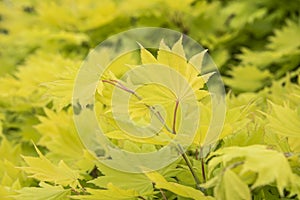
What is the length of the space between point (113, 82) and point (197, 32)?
3.76 feet

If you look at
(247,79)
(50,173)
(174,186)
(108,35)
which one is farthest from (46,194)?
(108,35)

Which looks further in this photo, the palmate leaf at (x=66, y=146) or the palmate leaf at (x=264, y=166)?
the palmate leaf at (x=66, y=146)

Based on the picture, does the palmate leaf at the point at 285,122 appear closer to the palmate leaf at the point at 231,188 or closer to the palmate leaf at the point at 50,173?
the palmate leaf at the point at 231,188

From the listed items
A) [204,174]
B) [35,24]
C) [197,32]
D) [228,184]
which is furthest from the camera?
[35,24]

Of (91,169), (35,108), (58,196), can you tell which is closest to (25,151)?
(35,108)

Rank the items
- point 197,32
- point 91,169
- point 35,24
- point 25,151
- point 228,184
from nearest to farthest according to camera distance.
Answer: point 228,184, point 91,169, point 25,151, point 197,32, point 35,24

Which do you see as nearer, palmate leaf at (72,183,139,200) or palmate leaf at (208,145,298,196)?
palmate leaf at (208,145,298,196)

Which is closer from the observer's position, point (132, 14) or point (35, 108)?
point (35, 108)

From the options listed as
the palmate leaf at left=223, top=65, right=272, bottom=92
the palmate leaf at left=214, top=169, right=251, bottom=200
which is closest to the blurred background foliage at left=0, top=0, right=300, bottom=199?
the palmate leaf at left=223, top=65, right=272, bottom=92

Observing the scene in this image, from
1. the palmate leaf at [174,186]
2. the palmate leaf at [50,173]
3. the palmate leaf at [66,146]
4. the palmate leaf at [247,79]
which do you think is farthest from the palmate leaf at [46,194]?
the palmate leaf at [247,79]

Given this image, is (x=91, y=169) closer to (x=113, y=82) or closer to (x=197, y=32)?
(x=113, y=82)

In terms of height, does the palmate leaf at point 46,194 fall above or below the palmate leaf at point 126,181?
below

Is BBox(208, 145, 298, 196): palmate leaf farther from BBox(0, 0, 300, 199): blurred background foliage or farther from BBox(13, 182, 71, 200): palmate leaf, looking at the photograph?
BBox(0, 0, 300, 199): blurred background foliage

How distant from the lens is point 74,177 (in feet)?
2.52
